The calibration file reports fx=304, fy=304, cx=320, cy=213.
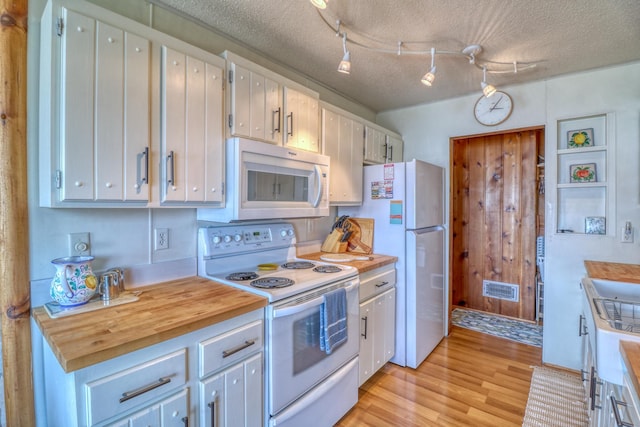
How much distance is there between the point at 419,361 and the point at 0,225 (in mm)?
2782

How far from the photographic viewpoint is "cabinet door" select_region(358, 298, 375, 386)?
7.04 feet

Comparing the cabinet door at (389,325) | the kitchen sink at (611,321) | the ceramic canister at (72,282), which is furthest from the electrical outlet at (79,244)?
the kitchen sink at (611,321)

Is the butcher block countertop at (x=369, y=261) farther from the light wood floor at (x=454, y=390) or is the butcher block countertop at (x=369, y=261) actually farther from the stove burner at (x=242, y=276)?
the light wood floor at (x=454, y=390)

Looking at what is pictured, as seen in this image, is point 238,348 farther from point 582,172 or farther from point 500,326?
point 500,326

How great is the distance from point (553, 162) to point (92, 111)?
124 inches

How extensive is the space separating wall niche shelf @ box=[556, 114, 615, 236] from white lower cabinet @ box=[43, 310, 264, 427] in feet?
8.70

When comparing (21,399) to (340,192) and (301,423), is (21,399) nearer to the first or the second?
(301,423)

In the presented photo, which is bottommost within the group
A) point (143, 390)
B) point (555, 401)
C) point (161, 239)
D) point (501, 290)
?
point (555, 401)

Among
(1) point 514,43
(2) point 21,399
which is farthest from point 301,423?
(1) point 514,43

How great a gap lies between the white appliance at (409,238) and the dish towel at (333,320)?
2.95 ft

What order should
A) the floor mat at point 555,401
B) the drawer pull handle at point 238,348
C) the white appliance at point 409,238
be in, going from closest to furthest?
the drawer pull handle at point 238,348 → the floor mat at point 555,401 → the white appliance at point 409,238

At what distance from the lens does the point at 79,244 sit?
4.53ft

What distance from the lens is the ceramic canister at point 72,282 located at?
1.23 meters

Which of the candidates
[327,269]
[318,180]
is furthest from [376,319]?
[318,180]
